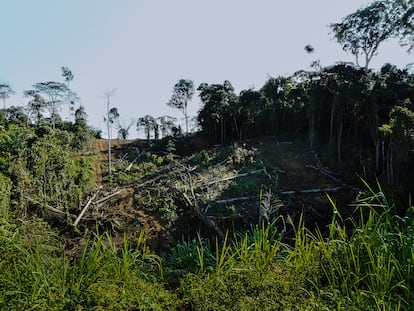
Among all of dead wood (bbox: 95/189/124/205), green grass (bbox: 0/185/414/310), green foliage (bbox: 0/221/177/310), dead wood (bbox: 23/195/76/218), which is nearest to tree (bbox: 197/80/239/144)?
dead wood (bbox: 95/189/124/205)

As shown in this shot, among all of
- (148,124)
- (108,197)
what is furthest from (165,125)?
(108,197)

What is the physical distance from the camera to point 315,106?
44.2 ft

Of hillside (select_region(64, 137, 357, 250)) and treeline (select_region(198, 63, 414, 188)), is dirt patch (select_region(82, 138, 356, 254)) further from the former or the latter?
treeline (select_region(198, 63, 414, 188))

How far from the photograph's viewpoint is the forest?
1.58m

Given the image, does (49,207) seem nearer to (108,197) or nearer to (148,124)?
(108,197)

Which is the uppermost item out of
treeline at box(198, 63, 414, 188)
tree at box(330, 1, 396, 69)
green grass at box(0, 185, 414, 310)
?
tree at box(330, 1, 396, 69)

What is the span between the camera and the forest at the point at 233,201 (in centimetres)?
158

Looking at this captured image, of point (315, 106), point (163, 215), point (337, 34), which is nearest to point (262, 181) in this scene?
point (163, 215)

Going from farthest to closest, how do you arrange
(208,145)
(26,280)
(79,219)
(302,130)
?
(208,145)
(302,130)
(79,219)
(26,280)

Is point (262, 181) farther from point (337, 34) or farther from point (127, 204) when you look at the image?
point (337, 34)

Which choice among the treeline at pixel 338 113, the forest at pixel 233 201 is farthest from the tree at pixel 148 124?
the treeline at pixel 338 113

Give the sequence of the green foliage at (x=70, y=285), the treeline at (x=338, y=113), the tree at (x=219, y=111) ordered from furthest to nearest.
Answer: the tree at (x=219, y=111) < the treeline at (x=338, y=113) < the green foliage at (x=70, y=285)

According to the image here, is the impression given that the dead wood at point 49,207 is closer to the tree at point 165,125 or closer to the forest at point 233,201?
the forest at point 233,201

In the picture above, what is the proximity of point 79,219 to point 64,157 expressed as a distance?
7.16ft
